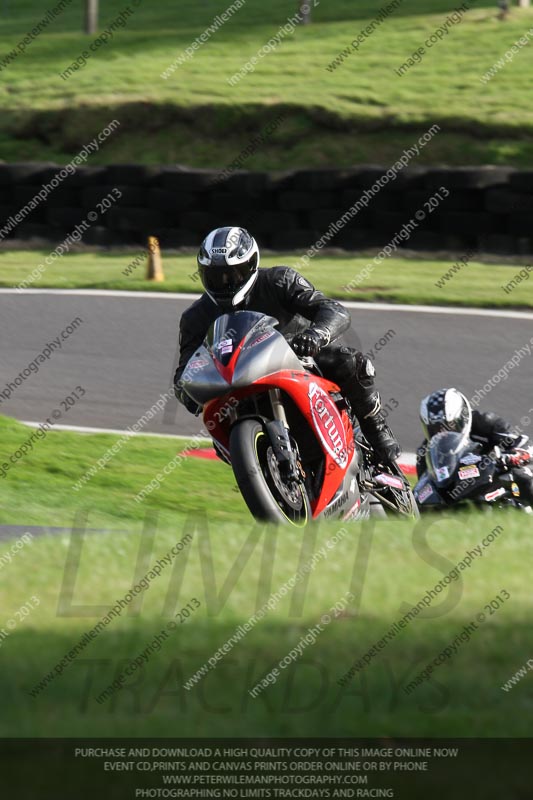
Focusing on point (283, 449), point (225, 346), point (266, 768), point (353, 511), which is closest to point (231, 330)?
point (225, 346)

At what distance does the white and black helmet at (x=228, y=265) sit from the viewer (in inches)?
233

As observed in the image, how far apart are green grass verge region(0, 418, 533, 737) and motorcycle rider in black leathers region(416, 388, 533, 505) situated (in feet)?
5.95

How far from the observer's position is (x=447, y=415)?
7426 mm

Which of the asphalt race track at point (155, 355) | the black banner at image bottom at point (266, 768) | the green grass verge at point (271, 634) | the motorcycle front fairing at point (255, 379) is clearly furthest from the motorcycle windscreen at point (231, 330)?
the asphalt race track at point (155, 355)

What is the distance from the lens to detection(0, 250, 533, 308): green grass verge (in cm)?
1364

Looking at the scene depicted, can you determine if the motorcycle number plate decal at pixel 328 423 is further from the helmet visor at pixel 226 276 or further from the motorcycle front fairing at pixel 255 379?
the helmet visor at pixel 226 276

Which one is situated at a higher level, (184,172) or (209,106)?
(184,172)

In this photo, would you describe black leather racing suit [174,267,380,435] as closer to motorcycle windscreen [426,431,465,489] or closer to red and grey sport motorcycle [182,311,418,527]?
red and grey sport motorcycle [182,311,418,527]

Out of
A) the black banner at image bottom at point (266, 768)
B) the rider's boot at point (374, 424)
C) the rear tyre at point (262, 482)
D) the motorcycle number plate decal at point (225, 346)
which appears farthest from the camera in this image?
the rider's boot at point (374, 424)

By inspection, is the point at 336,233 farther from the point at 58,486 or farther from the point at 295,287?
the point at 295,287

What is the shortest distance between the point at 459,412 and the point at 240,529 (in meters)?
2.54

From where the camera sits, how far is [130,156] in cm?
2019

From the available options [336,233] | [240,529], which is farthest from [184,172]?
[240,529]

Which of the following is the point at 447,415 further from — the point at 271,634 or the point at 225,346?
the point at 271,634
